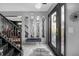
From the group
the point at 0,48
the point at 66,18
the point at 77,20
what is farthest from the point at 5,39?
the point at 77,20

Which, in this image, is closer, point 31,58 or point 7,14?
point 31,58

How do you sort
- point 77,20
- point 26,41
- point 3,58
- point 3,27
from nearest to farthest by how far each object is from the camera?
point 3,58 → point 77,20 → point 3,27 → point 26,41

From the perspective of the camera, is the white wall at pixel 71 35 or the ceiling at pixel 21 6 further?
the ceiling at pixel 21 6

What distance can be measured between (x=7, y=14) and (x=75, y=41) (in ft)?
16.9

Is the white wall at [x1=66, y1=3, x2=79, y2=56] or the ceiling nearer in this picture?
the white wall at [x1=66, y1=3, x2=79, y2=56]

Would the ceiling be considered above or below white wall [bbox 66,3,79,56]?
above

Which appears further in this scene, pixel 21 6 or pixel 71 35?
pixel 21 6

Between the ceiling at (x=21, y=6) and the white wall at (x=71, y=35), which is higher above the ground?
the ceiling at (x=21, y=6)

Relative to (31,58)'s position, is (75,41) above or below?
below

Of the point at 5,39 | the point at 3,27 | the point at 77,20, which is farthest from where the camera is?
the point at 3,27

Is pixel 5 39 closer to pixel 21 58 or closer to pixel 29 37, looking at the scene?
pixel 21 58

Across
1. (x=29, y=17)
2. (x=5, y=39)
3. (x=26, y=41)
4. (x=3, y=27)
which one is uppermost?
(x=29, y=17)

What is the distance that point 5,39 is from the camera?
3.49m

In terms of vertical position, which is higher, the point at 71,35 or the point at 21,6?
the point at 21,6
